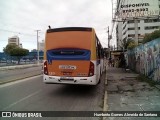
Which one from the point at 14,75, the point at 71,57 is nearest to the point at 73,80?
the point at 71,57

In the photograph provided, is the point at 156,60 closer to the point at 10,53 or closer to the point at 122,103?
the point at 122,103

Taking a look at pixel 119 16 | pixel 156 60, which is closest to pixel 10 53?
pixel 119 16

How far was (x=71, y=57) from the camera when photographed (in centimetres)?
1064

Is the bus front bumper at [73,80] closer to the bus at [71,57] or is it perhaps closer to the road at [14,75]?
the bus at [71,57]

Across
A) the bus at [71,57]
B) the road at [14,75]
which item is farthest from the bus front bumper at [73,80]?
the road at [14,75]

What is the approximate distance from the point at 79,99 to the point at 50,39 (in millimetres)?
3047

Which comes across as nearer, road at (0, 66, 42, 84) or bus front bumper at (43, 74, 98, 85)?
bus front bumper at (43, 74, 98, 85)

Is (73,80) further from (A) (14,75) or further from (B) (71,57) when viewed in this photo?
(A) (14,75)

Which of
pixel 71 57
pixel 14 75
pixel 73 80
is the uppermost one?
pixel 71 57

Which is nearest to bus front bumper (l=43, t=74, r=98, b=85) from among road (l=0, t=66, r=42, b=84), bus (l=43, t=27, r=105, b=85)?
bus (l=43, t=27, r=105, b=85)

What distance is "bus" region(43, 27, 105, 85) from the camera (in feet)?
34.5

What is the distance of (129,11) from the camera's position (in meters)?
38.6

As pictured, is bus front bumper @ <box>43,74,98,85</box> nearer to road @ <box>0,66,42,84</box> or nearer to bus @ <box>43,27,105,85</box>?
bus @ <box>43,27,105,85</box>

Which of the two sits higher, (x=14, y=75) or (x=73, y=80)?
(x=73, y=80)
